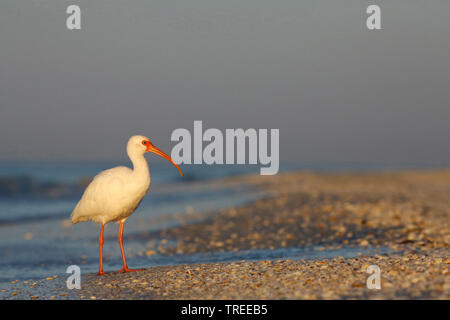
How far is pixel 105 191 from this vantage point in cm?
854

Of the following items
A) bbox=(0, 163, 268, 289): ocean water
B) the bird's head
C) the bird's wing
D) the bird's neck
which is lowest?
bbox=(0, 163, 268, 289): ocean water

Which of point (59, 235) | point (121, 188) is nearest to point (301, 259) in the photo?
point (121, 188)

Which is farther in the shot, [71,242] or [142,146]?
[71,242]

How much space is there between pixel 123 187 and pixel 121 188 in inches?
1.5

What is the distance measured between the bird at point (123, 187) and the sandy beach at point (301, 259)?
1179 millimetres

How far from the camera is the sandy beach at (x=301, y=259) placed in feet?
19.4

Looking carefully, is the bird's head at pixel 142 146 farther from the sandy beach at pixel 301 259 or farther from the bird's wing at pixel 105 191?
the sandy beach at pixel 301 259

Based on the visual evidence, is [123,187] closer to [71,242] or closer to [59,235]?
[71,242]

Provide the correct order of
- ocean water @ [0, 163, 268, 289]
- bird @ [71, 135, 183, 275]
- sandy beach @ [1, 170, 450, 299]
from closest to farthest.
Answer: sandy beach @ [1, 170, 450, 299] < bird @ [71, 135, 183, 275] < ocean water @ [0, 163, 268, 289]

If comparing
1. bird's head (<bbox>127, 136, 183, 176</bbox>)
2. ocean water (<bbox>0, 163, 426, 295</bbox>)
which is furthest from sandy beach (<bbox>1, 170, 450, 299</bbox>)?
bird's head (<bbox>127, 136, 183, 176</bbox>)

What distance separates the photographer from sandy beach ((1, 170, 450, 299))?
5.90 m

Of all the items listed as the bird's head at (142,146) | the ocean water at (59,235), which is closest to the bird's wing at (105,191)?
the bird's head at (142,146)

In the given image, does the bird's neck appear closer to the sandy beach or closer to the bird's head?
the bird's head
